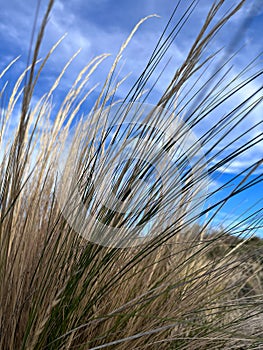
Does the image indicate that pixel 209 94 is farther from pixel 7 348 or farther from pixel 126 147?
pixel 7 348

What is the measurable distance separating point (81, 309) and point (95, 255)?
0.77 feet

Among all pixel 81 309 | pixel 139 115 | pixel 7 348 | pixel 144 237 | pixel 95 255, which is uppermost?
pixel 139 115

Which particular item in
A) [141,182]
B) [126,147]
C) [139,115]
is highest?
[139,115]

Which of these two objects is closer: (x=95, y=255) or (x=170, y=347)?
(x=95, y=255)

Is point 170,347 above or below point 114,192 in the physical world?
below

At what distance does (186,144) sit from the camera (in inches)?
55.4

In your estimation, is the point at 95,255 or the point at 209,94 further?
the point at 209,94

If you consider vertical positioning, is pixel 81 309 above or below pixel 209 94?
below

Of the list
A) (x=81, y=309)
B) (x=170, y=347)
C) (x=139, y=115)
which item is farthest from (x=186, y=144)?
(x=170, y=347)

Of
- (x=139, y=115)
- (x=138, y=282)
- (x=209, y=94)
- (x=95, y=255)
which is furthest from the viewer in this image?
(x=138, y=282)

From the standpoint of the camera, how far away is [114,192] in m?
1.18

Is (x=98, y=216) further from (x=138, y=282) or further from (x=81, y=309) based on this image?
(x=138, y=282)

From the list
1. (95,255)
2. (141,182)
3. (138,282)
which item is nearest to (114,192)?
(141,182)

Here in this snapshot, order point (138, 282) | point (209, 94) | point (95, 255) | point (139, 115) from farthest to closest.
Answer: point (138, 282), point (139, 115), point (209, 94), point (95, 255)
